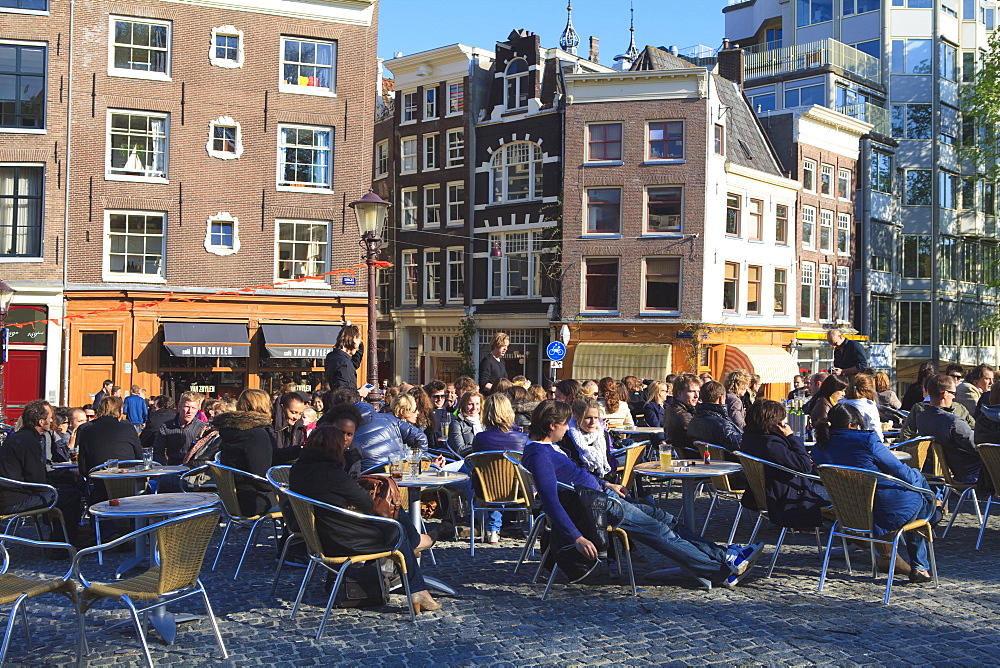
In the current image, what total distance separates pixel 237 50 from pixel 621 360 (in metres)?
15.4

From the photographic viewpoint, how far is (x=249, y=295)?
26.6 meters

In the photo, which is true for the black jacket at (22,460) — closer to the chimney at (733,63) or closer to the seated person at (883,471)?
the seated person at (883,471)

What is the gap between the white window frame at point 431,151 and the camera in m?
37.9

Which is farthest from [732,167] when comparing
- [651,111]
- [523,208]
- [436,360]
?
[436,360]

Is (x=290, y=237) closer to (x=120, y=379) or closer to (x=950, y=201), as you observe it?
(x=120, y=379)

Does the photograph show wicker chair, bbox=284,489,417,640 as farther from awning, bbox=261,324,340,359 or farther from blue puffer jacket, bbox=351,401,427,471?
awning, bbox=261,324,340,359

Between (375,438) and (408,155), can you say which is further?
(408,155)

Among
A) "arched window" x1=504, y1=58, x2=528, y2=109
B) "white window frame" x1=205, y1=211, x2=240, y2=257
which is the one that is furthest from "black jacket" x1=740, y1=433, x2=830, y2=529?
"arched window" x1=504, y1=58, x2=528, y2=109

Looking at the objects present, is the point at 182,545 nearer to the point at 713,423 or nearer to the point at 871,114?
the point at 713,423

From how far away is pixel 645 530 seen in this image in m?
7.11

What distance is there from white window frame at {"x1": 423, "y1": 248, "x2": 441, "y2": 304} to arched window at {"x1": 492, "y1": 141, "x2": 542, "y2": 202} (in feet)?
12.0

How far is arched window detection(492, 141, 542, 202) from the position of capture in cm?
3516

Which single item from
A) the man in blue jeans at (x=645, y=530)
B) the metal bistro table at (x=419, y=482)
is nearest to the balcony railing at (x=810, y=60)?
the metal bistro table at (x=419, y=482)

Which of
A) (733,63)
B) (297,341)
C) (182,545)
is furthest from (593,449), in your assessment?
(733,63)
